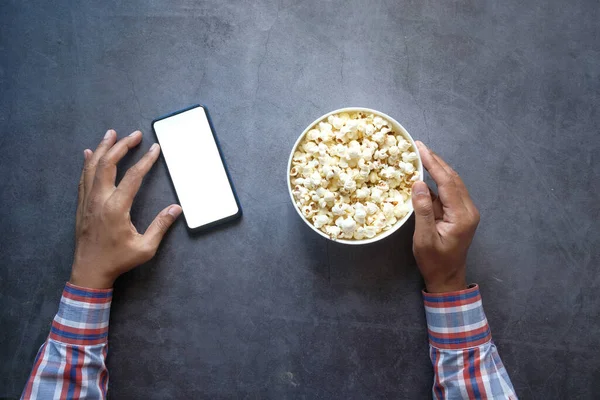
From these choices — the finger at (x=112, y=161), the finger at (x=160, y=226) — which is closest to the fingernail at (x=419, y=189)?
the finger at (x=160, y=226)

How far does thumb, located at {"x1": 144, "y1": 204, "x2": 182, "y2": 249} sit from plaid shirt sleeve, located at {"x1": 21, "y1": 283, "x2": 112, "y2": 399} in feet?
0.62

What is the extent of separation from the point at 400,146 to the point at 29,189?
1.11 metres

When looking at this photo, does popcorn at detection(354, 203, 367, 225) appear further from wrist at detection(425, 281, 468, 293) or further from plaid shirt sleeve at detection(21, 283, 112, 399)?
plaid shirt sleeve at detection(21, 283, 112, 399)

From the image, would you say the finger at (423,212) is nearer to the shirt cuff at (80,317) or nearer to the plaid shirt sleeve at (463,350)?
the plaid shirt sleeve at (463,350)

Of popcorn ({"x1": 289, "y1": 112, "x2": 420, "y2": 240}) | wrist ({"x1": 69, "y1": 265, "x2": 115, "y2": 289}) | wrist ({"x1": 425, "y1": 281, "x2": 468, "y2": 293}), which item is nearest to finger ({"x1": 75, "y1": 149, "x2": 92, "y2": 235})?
wrist ({"x1": 69, "y1": 265, "x2": 115, "y2": 289})

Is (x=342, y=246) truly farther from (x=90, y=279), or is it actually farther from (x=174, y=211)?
(x=90, y=279)

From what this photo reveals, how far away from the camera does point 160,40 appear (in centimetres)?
145

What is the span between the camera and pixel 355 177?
124 centimetres

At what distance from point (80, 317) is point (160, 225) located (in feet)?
1.11

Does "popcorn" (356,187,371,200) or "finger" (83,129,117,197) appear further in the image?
"finger" (83,129,117,197)

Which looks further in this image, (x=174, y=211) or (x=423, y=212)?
(x=174, y=211)

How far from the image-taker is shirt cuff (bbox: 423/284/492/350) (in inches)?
51.2

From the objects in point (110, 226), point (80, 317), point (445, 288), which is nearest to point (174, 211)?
point (110, 226)

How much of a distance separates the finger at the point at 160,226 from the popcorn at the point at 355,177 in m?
0.38
